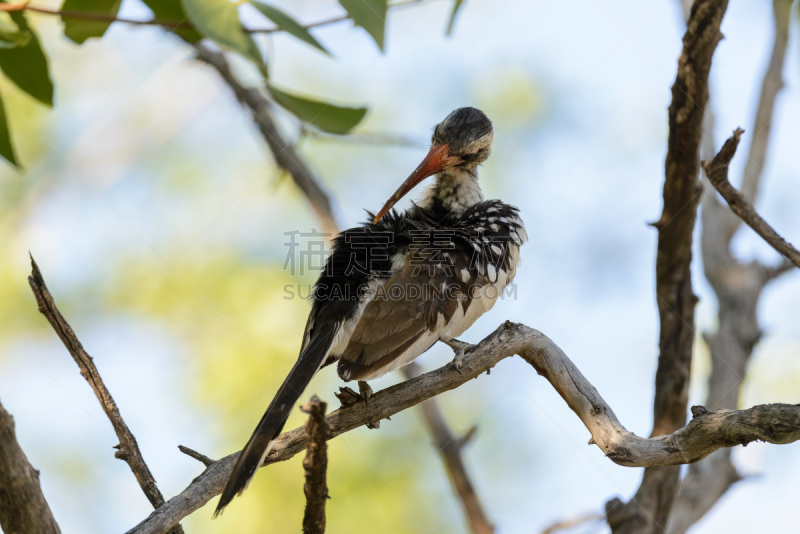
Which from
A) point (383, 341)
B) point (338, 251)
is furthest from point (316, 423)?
point (338, 251)

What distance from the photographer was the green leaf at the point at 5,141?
2.96 m

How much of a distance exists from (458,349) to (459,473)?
1.54m

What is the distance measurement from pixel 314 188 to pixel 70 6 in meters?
2.28

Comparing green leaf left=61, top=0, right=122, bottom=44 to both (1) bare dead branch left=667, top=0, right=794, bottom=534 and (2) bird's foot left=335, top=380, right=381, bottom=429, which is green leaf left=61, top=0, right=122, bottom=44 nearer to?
(2) bird's foot left=335, top=380, right=381, bottom=429

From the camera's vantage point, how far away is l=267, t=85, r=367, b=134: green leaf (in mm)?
2967

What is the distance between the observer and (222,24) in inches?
93.0

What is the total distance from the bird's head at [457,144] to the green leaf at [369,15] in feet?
4.58

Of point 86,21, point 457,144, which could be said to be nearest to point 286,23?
point 86,21

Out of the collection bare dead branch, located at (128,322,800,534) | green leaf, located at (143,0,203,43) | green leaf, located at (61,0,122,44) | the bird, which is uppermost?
green leaf, located at (143,0,203,43)

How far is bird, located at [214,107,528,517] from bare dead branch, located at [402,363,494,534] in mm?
886

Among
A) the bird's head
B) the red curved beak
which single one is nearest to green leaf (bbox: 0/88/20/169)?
the red curved beak

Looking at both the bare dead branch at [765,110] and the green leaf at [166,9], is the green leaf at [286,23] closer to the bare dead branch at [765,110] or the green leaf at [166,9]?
the green leaf at [166,9]

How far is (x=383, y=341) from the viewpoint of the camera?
3070mm

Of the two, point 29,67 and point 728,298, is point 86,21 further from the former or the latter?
point 728,298
